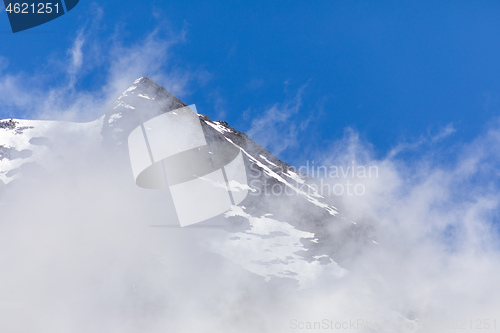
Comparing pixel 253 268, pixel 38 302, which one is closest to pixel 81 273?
pixel 38 302

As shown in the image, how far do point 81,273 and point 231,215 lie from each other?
45.8m
